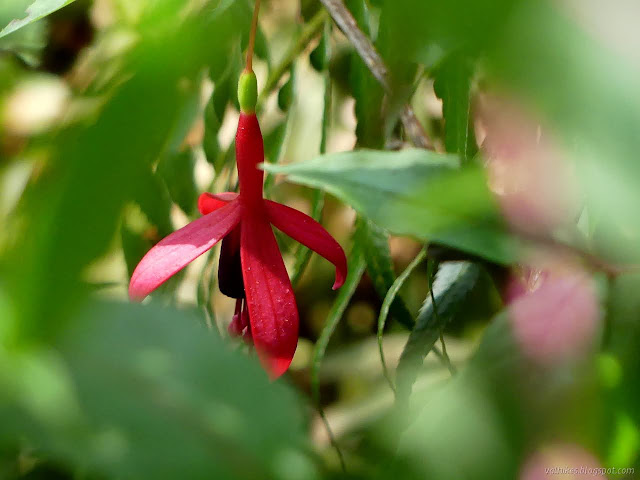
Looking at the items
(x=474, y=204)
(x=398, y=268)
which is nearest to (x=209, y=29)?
(x=474, y=204)

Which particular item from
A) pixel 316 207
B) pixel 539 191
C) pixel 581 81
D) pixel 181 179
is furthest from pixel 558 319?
pixel 181 179

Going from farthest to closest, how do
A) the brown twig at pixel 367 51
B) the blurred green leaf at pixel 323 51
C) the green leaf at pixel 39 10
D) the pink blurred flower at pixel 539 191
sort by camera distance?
1. the blurred green leaf at pixel 323 51
2. the brown twig at pixel 367 51
3. the green leaf at pixel 39 10
4. the pink blurred flower at pixel 539 191

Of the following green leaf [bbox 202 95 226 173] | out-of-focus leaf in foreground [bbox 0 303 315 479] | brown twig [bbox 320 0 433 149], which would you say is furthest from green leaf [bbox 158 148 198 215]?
out-of-focus leaf in foreground [bbox 0 303 315 479]

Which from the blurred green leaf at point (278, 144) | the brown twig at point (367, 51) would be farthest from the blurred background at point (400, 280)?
the blurred green leaf at point (278, 144)

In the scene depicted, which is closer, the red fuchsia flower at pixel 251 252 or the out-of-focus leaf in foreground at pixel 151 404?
the out-of-focus leaf in foreground at pixel 151 404

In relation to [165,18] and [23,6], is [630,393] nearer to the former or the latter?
[165,18]

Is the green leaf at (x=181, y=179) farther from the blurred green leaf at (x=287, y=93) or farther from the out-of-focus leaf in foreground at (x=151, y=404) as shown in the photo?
the out-of-focus leaf in foreground at (x=151, y=404)
